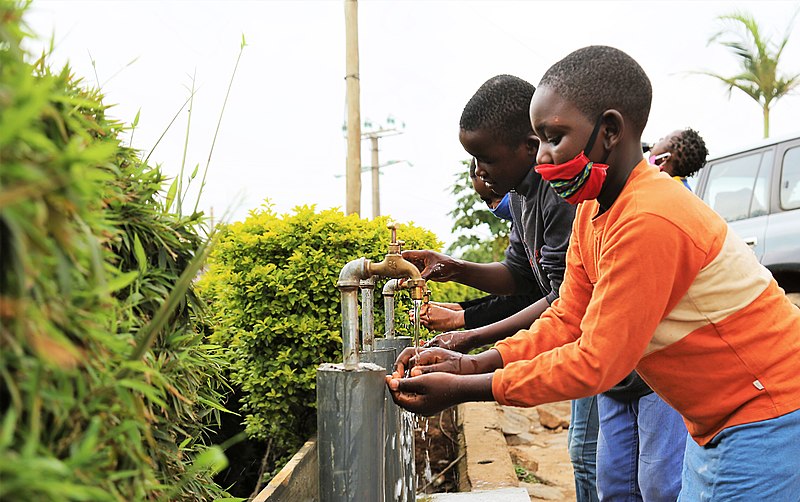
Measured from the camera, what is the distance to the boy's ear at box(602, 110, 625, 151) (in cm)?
195

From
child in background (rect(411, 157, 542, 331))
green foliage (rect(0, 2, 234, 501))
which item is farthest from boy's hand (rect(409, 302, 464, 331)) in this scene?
green foliage (rect(0, 2, 234, 501))

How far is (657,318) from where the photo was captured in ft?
5.97

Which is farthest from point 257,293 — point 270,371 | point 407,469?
point 407,469

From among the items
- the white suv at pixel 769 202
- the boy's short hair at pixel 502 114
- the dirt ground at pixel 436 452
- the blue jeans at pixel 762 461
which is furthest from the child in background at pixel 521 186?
the white suv at pixel 769 202

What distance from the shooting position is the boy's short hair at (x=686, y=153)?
430cm

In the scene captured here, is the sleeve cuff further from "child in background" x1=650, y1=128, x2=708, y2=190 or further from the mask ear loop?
"child in background" x1=650, y1=128, x2=708, y2=190

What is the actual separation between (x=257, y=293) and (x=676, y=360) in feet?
9.32

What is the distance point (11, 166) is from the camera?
761mm

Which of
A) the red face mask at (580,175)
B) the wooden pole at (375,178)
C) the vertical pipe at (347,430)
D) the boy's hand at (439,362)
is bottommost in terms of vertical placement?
the vertical pipe at (347,430)

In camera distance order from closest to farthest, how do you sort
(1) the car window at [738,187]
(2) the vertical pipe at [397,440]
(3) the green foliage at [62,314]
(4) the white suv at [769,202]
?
1. (3) the green foliage at [62,314]
2. (2) the vertical pipe at [397,440]
3. (4) the white suv at [769,202]
4. (1) the car window at [738,187]

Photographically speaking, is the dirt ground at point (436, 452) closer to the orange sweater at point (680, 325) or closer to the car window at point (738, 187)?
the orange sweater at point (680, 325)

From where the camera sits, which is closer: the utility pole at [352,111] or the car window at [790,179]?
the car window at [790,179]

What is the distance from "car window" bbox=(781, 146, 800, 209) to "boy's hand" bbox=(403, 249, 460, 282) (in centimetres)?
391

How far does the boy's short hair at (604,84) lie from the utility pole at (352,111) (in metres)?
7.07
